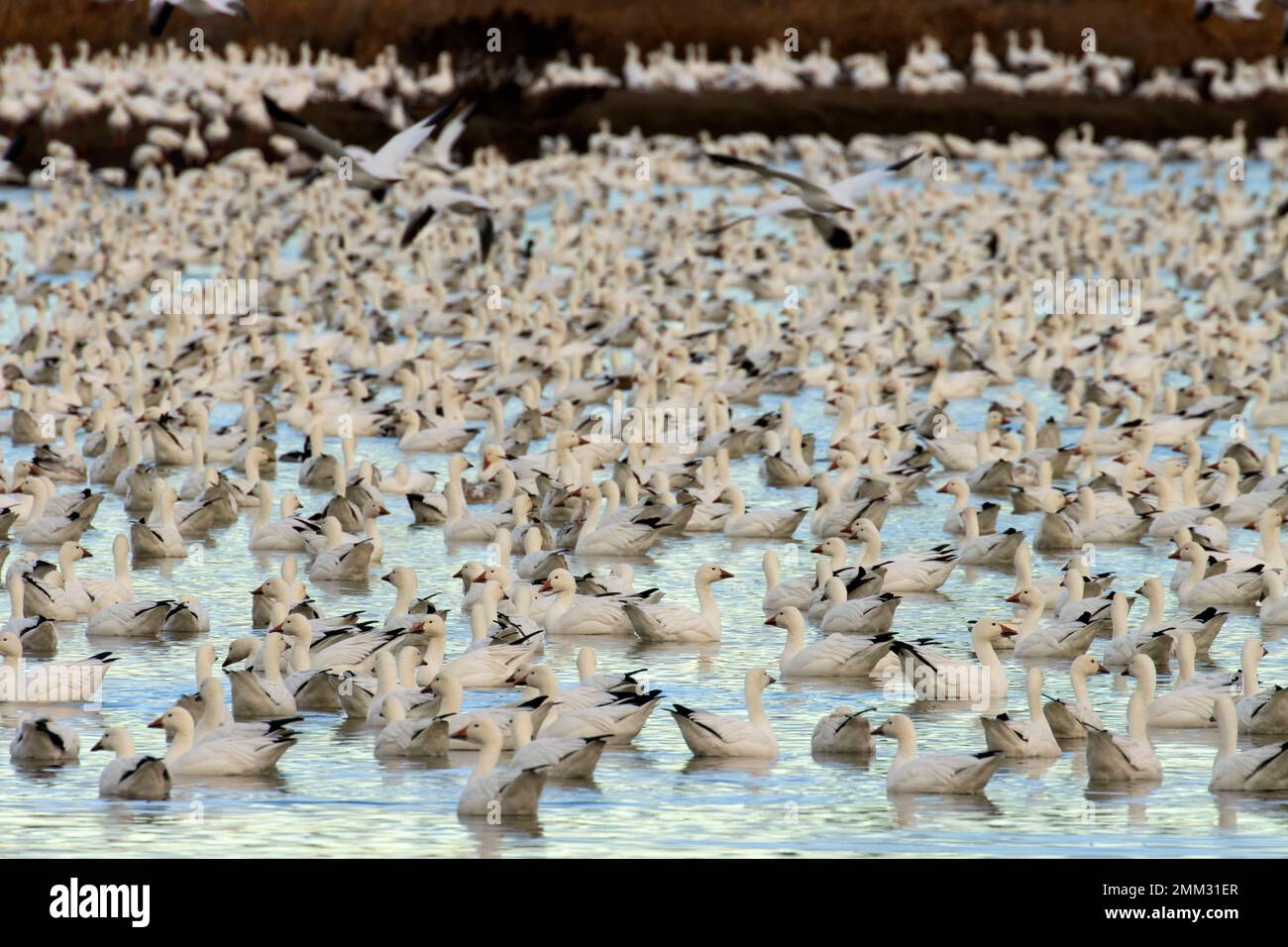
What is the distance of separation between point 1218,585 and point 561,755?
7.32 metres

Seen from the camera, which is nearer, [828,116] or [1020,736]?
[1020,736]

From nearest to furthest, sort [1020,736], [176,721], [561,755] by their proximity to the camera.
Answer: [561,755] → [176,721] → [1020,736]

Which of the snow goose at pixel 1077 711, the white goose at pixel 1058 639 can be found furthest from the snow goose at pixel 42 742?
the white goose at pixel 1058 639

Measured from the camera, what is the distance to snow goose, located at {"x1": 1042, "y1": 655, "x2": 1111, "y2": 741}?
48.4 feet

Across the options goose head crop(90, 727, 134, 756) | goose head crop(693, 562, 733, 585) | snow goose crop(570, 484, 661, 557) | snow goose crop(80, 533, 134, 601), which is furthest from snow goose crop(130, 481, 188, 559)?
goose head crop(90, 727, 134, 756)

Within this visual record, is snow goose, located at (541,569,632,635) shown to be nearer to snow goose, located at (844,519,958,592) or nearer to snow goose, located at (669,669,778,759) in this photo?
snow goose, located at (844,519,958,592)

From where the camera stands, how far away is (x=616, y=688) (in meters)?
14.8

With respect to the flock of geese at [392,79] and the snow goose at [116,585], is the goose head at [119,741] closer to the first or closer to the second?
the snow goose at [116,585]

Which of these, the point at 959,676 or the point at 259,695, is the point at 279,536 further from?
the point at 959,676

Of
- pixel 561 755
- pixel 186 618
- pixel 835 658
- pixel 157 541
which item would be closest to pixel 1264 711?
pixel 835 658

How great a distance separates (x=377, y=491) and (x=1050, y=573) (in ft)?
19.7

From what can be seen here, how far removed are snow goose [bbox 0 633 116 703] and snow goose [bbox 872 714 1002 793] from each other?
16.6 feet

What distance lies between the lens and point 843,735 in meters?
14.6

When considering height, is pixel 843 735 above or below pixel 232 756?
below
